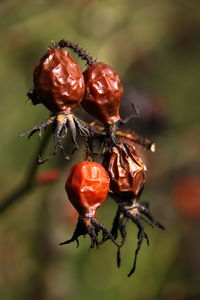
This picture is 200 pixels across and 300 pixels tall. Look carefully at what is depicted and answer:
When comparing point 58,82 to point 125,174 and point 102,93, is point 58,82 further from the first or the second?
point 125,174

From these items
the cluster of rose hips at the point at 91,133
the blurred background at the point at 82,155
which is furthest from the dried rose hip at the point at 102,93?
the blurred background at the point at 82,155

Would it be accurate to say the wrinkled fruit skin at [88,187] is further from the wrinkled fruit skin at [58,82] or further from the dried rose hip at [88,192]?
the wrinkled fruit skin at [58,82]

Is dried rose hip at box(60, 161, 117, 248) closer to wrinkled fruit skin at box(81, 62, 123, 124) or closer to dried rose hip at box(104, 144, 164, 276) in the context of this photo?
dried rose hip at box(104, 144, 164, 276)

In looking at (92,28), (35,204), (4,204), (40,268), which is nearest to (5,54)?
(92,28)

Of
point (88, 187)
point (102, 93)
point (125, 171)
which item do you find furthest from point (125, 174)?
point (102, 93)

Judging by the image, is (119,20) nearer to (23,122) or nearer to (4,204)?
(23,122)

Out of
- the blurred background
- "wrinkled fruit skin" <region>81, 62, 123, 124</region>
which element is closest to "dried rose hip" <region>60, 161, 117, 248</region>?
"wrinkled fruit skin" <region>81, 62, 123, 124</region>
